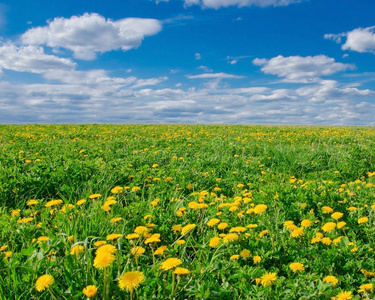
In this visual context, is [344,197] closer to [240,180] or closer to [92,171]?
[240,180]

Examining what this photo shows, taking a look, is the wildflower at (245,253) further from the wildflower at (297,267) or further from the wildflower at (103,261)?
the wildflower at (103,261)

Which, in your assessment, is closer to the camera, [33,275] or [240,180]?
[33,275]

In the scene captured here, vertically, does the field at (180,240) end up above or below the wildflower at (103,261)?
below

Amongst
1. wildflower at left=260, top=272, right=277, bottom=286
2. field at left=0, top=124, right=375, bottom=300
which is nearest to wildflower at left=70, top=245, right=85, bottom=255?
field at left=0, top=124, right=375, bottom=300

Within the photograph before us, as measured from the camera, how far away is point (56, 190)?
4.80 m

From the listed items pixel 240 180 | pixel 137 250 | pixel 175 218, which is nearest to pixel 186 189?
pixel 240 180

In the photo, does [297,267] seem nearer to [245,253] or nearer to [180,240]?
[245,253]

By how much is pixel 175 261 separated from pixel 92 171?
3.65m

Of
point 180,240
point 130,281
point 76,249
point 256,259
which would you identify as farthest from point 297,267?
point 76,249

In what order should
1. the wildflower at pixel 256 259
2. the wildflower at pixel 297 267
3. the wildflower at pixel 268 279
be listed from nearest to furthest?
the wildflower at pixel 268 279 → the wildflower at pixel 297 267 → the wildflower at pixel 256 259

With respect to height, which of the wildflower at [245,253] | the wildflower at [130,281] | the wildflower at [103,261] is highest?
the wildflower at [103,261]

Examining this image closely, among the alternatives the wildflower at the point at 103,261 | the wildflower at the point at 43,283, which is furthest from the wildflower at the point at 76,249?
the wildflower at the point at 103,261

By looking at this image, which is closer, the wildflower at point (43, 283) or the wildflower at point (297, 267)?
the wildflower at point (43, 283)

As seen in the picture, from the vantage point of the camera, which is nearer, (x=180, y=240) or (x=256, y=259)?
(x=256, y=259)
